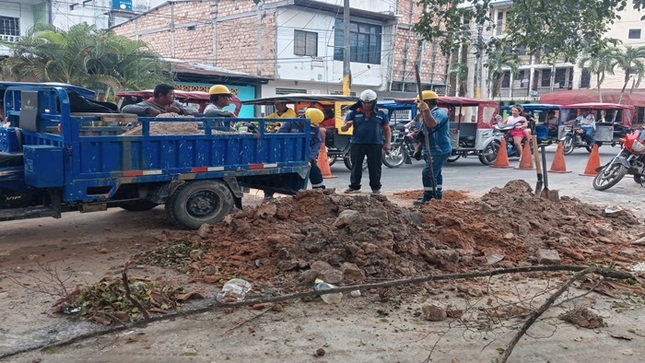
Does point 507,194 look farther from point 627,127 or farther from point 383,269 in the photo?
point 627,127

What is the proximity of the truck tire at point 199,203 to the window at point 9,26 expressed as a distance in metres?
22.5

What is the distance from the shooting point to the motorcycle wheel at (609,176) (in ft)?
36.0

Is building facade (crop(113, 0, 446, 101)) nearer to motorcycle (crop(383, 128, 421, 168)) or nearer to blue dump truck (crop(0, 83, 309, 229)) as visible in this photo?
motorcycle (crop(383, 128, 421, 168))

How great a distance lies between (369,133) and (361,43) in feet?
76.9

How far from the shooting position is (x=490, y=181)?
12938 mm

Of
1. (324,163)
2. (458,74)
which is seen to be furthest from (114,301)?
(458,74)

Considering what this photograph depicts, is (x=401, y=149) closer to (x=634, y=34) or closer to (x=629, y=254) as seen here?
(x=629, y=254)

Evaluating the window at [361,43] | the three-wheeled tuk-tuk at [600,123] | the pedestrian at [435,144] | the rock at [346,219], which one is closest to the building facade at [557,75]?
the window at [361,43]

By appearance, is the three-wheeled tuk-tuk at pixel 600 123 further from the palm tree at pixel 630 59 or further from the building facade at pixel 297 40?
the palm tree at pixel 630 59

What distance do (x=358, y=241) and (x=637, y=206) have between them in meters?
6.55

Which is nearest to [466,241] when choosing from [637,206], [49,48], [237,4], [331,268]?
[331,268]

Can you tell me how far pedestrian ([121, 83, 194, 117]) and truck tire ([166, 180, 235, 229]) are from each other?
1106mm

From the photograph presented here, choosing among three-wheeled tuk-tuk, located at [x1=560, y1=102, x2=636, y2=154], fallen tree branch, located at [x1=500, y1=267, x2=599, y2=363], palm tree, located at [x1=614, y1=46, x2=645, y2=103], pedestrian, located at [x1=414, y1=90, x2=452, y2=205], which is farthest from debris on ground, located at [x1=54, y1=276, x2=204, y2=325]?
palm tree, located at [x1=614, y1=46, x2=645, y2=103]

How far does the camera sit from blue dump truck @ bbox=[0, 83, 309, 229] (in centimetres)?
576
